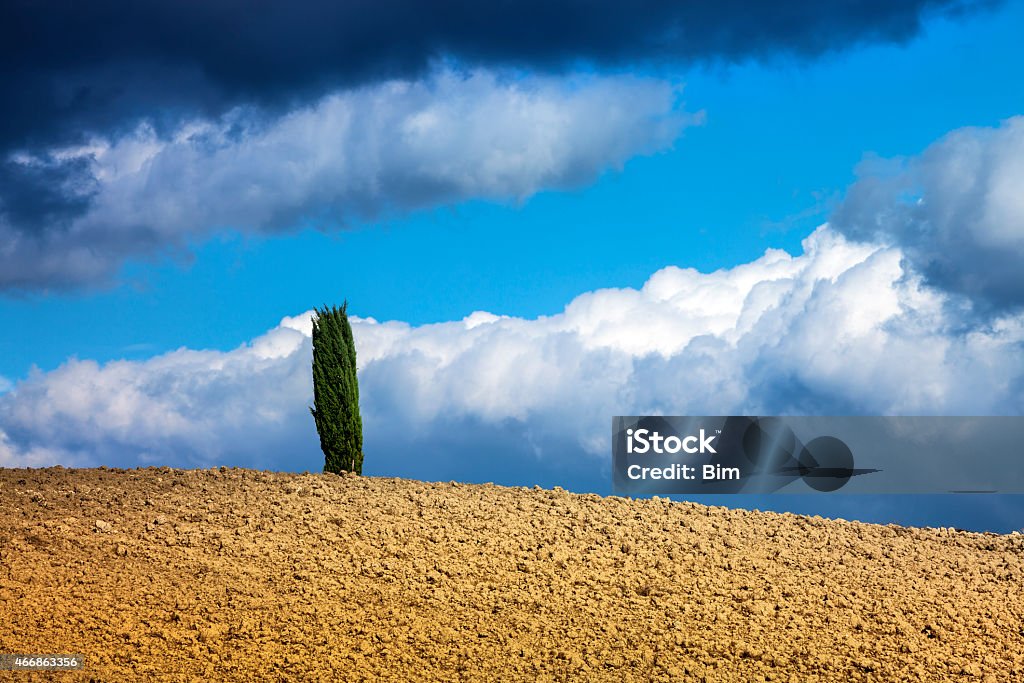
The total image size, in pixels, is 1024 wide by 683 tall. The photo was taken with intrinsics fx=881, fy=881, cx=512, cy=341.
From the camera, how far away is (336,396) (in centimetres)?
1733

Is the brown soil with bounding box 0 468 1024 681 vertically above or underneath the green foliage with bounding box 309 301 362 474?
underneath

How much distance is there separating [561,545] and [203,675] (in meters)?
5.09

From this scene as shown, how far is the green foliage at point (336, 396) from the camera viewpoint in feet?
56.4

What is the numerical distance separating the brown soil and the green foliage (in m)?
2.55

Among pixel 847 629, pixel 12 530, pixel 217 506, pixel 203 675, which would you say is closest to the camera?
pixel 203 675

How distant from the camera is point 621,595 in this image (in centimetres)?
1116

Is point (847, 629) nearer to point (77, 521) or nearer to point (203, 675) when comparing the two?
point (203, 675)

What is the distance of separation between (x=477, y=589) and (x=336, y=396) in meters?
7.20

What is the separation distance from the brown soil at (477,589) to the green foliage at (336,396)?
8.38ft

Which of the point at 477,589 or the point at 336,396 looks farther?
the point at 336,396

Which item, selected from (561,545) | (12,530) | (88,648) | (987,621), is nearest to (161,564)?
(88,648)

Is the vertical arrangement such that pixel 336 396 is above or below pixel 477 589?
above

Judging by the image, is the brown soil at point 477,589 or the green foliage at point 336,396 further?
the green foliage at point 336,396

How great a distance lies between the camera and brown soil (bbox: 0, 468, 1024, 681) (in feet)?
32.0
